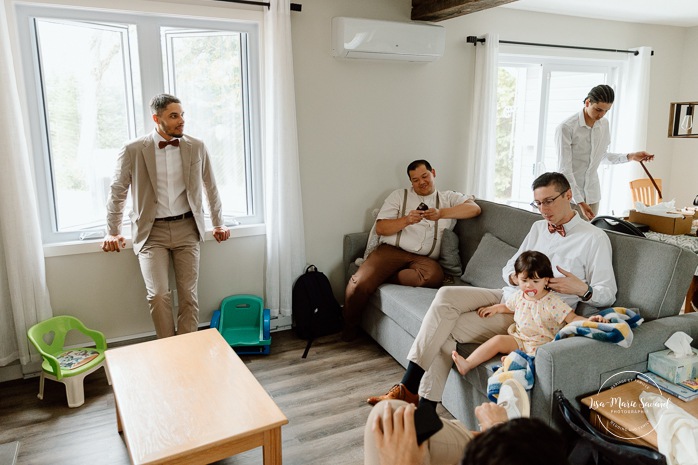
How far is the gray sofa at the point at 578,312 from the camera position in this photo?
2072mm

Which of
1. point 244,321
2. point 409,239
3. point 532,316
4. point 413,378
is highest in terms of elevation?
point 409,239

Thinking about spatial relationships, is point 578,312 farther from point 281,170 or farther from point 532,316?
point 281,170

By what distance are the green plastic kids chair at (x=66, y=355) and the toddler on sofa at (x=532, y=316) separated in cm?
200

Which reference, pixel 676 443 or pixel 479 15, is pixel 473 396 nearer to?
pixel 676 443

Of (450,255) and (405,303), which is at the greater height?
(450,255)

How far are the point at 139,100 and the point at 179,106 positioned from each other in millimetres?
412

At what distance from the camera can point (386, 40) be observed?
12.0 feet

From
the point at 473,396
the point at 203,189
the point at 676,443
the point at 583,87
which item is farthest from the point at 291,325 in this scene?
the point at 583,87

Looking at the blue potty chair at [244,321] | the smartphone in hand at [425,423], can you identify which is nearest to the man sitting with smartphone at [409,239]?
the blue potty chair at [244,321]

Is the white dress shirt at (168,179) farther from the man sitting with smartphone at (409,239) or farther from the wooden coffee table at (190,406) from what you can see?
the man sitting with smartphone at (409,239)

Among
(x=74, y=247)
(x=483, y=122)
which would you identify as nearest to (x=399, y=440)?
(x=74, y=247)

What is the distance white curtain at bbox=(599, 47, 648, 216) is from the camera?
5.09 meters

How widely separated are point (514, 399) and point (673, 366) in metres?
→ 0.70

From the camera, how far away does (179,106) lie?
9.99 ft
